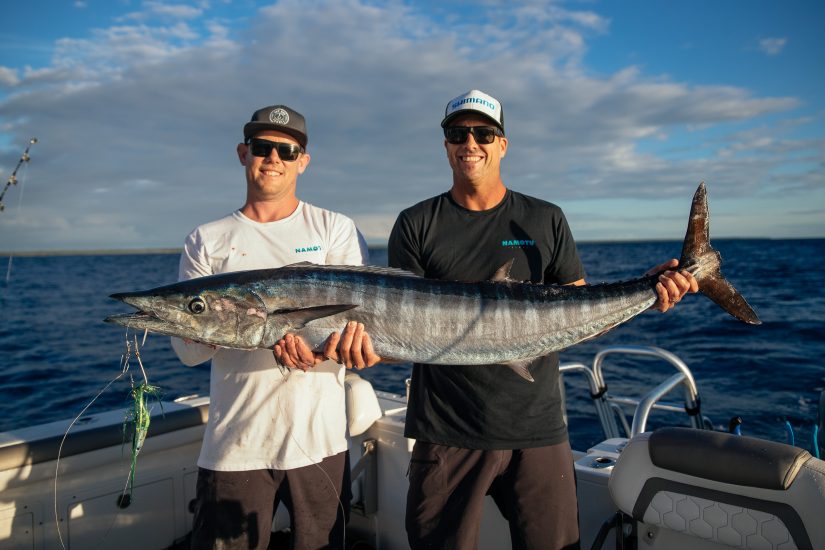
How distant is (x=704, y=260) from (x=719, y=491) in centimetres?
139

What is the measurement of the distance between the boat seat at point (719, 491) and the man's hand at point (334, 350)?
162 centimetres

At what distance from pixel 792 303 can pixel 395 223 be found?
91.5 ft

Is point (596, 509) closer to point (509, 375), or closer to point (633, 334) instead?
point (509, 375)

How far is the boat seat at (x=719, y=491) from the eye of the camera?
2.68 metres

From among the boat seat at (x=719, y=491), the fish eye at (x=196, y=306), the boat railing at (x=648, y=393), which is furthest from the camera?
the boat railing at (x=648, y=393)

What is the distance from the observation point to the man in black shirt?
3.30m

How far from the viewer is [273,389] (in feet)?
11.3

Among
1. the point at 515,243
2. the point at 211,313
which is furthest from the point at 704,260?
the point at 211,313

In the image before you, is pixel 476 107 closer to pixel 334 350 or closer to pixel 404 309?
pixel 404 309

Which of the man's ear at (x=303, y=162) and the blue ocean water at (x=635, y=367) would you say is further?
the blue ocean water at (x=635, y=367)

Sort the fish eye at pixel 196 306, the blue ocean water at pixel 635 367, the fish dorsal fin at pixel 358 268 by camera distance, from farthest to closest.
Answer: the blue ocean water at pixel 635 367 < the fish dorsal fin at pixel 358 268 < the fish eye at pixel 196 306

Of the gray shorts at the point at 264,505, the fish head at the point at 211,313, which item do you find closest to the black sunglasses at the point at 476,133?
the fish head at the point at 211,313

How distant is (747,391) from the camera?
12.5 metres

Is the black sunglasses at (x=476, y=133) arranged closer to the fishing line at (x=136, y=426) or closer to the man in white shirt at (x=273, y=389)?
the man in white shirt at (x=273, y=389)
